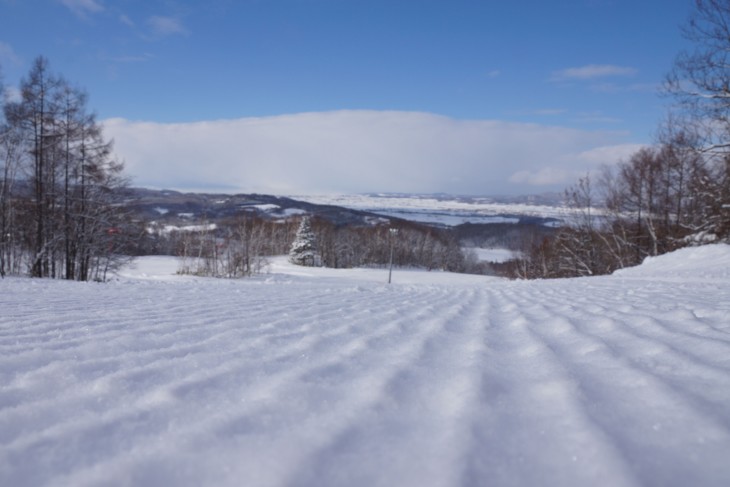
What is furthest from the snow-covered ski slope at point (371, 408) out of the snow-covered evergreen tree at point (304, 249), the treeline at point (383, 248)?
the treeline at point (383, 248)

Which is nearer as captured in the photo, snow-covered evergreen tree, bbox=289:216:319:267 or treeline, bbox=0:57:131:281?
treeline, bbox=0:57:131:281

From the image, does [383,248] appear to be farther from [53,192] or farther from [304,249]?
[53,192]

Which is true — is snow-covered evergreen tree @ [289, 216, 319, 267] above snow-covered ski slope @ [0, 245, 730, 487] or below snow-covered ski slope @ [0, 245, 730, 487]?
below

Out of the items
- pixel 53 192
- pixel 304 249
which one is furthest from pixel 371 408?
pixel 304 249

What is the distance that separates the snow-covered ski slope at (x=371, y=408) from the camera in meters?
0.91

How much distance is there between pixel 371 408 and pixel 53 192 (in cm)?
2117

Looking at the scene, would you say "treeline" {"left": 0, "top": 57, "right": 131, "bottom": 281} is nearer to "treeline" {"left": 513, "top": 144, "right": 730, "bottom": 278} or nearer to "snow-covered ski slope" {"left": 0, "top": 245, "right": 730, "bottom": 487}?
"snow-covered ski slope" {"left": 0, "top": 245, "right": 730, "bottom": 487}

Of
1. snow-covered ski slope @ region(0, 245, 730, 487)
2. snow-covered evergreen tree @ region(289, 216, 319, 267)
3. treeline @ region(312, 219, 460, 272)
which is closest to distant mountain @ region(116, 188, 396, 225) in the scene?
treeline @ region(312, 219, 460, 272)

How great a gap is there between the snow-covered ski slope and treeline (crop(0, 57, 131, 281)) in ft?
60.2

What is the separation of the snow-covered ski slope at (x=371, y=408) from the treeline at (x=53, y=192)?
18357 millimetres

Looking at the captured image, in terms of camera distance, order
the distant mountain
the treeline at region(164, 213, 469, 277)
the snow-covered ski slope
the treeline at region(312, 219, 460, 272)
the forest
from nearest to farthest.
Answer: the snow-covered ski slope → the forest → the treeline at region(164, 213, 469, 277) → the treeline at region(312, 219, 460, 272) → the distant mountain

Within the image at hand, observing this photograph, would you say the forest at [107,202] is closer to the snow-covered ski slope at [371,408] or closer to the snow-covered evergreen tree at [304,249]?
the snow-covered ski slope at [371,408]

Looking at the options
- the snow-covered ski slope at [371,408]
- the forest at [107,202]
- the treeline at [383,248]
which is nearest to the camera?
the snow-covered ski slope at [371,408]

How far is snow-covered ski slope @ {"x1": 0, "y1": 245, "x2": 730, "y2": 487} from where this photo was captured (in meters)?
0.91
